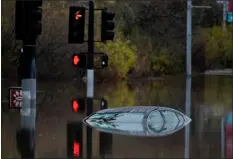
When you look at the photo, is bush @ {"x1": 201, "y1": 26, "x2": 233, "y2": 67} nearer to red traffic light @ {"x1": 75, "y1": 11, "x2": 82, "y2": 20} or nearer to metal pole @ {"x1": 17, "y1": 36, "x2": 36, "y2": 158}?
red traffic light @ {"x1": 75, "y1": 11, "x2": 82, "y2": 20}

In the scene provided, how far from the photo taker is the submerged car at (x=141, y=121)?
1084cm

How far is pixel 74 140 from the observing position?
1134 centimetres

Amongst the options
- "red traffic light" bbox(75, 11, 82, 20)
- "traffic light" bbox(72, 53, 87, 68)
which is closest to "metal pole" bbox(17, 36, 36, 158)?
"traffic light" bbox(72, 53, 87, 68)

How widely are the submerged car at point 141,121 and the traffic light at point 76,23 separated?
13.7ft

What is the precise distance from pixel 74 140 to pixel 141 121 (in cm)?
155

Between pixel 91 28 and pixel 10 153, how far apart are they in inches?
309

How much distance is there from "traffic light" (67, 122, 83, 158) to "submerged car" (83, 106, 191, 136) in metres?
0.61

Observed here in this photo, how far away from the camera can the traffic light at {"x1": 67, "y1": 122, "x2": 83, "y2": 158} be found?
32.5 feet

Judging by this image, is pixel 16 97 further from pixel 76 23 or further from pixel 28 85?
pixel 76 23

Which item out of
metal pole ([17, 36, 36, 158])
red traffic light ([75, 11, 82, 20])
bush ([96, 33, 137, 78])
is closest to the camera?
metal pole ([17, 36, 36, 158])

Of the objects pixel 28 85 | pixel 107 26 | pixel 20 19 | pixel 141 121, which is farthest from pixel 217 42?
pixel 141 121

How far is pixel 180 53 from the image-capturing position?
4038cm

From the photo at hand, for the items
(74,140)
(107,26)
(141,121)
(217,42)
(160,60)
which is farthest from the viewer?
(217,42)

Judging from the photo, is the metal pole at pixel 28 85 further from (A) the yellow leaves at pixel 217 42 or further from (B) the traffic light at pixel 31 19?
(A) the yellow leaves at pixel 217 42
